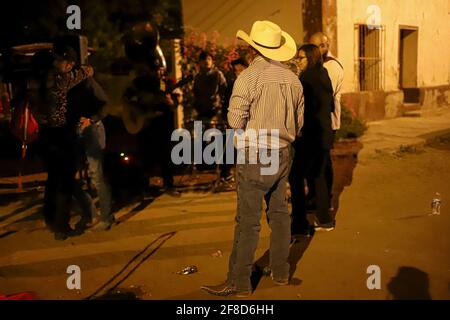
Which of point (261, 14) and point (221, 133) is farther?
point (261, 14)

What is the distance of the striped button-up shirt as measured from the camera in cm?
384

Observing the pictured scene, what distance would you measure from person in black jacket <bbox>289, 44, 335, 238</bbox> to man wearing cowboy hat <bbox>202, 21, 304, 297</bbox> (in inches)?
41.1

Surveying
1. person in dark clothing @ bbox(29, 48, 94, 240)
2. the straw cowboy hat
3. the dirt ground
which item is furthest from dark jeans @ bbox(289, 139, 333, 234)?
person in dark clothing @ bbox(29, 48, 94, 240)

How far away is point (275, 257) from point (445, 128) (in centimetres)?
908

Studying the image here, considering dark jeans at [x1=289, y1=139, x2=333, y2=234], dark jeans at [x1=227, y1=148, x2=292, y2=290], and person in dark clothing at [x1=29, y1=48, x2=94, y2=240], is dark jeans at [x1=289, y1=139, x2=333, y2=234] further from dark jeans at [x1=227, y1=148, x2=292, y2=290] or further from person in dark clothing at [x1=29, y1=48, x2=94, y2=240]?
person in dark clothing at [x1=29, y1=48, x2=94, y2=240]

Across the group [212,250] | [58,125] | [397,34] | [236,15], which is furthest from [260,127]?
[397,34]

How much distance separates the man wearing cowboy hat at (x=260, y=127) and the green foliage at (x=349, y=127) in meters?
6.39

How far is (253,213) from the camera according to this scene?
394 cm

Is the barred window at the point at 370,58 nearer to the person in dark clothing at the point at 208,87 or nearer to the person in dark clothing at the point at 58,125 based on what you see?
the person in dark clothing at the point at 208,87

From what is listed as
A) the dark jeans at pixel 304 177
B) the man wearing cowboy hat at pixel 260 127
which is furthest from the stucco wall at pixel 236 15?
the man wearing cowboy hat at pixel 260 127

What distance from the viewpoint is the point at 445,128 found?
11.9 m
